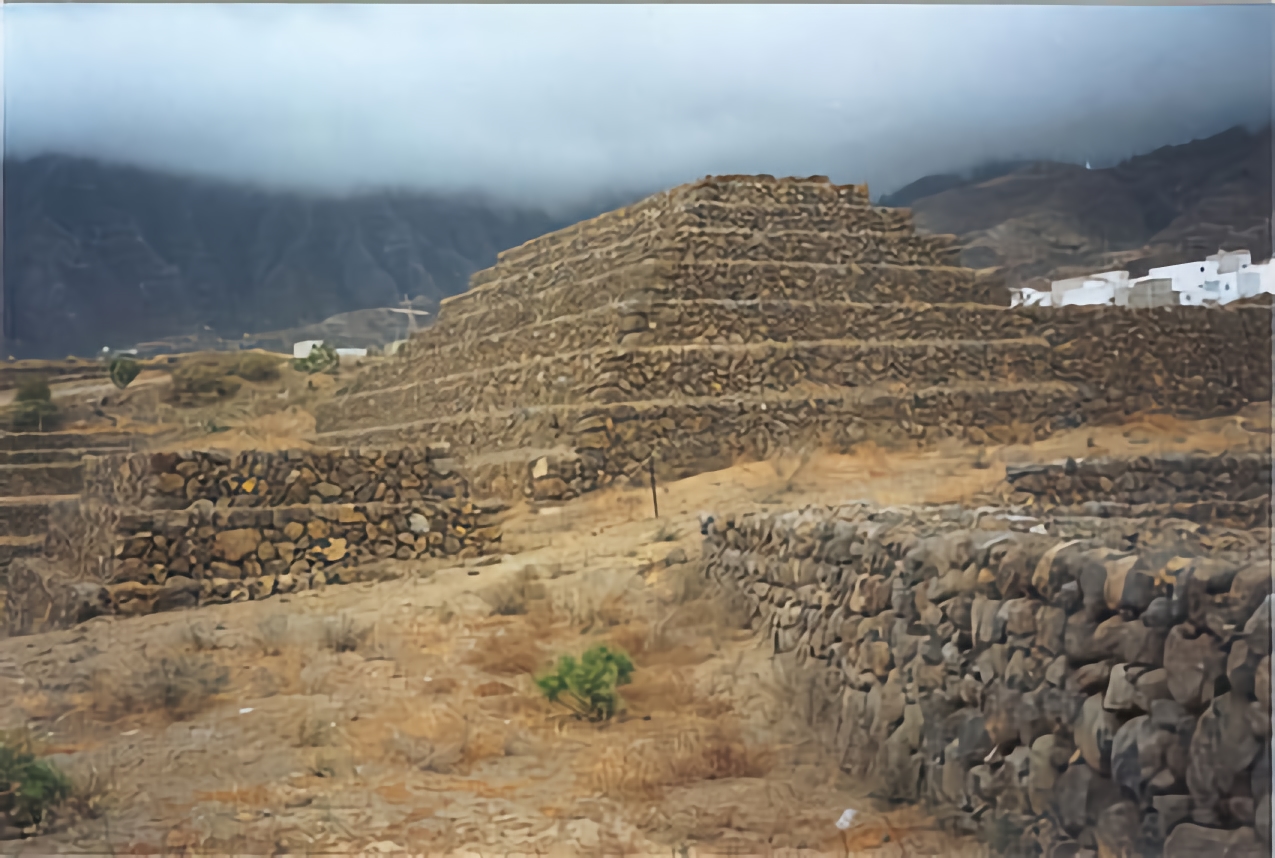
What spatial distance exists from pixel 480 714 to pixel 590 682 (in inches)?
24.3

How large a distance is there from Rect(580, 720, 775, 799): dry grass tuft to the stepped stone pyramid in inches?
102

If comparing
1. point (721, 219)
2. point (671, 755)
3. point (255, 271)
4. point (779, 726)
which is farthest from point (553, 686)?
point (721, 219)

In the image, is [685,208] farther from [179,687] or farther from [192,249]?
[179,687]

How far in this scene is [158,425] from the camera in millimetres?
5992

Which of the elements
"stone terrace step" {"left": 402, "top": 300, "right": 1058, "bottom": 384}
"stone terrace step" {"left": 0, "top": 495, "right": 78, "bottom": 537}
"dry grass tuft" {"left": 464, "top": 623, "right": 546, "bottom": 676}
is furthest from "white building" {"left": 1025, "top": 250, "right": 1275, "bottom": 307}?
"stone terrace step" {"left": 0, "top": 495, "right": 78, "bottom": 537}

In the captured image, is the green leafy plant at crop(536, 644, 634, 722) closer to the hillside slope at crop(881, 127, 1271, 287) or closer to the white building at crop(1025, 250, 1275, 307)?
the hillside slope at crop(881, 127, 1271, 287)

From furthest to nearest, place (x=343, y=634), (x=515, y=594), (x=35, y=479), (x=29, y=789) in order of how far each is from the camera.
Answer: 1. (x=515, y=594)
2. (x=343, y=634)
3. (x=35, y=479)
4. (x=29, y=789)

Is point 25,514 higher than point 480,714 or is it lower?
higher

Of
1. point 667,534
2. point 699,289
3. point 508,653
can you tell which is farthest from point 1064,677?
point 699,289

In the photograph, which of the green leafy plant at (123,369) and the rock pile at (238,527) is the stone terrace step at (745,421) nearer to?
the rock pile at (238,527)

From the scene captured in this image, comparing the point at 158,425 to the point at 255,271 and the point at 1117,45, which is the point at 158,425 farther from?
the point at 1117,45

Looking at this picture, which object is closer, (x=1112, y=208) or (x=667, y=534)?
(x=1112, y=208)

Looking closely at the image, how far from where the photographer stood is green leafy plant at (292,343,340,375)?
5.72 metres

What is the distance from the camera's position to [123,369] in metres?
5.47
